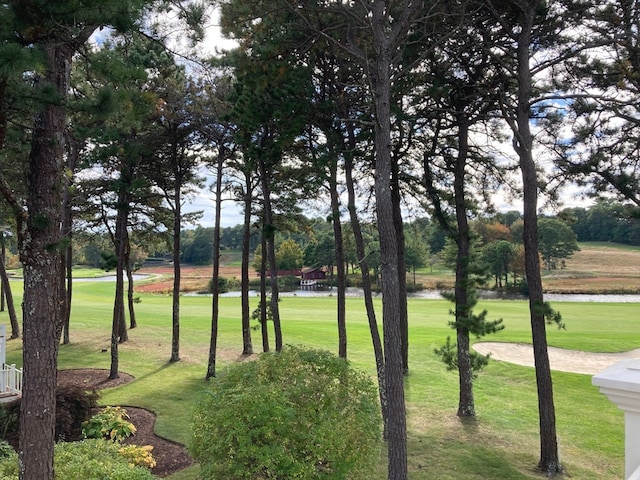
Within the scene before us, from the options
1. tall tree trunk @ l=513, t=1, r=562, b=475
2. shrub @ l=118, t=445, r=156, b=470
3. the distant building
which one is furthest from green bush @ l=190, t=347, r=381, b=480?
the distant building

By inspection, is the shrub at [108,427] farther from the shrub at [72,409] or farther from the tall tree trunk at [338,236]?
the tall tree trunk at [338,236]

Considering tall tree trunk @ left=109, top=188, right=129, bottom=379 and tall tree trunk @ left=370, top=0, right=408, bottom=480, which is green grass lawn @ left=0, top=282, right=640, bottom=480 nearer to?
tall tree trunk @ left=109, top=188, right=129, bottom=379

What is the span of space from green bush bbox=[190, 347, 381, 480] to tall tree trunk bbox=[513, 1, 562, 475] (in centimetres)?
384

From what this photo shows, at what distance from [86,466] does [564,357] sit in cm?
1816

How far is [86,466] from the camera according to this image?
17.5 feet

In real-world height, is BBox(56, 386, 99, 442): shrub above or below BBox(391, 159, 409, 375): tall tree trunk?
below

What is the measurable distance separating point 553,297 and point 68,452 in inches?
1760

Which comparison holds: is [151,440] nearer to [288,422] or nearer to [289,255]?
[288,422]

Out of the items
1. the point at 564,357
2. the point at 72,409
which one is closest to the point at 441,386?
the point at 564,357

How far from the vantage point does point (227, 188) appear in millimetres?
17281

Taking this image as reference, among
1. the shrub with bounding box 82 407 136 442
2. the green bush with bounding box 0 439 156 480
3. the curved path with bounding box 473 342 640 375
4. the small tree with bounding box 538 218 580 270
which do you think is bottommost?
the curved path with bounding box 473 342 640 375

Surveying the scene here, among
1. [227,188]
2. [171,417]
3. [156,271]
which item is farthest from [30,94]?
[156,271]

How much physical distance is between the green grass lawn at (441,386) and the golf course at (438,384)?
3 cm

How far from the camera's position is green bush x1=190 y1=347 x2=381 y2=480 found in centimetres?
548
